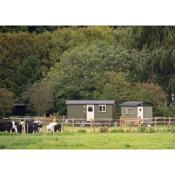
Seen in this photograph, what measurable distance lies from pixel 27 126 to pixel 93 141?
2.51 ft

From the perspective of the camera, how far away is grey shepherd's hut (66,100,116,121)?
10078mm

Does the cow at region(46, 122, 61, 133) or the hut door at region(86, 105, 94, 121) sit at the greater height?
the hut door at region(86, 105, 94, 121)

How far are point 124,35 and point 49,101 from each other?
1.12m

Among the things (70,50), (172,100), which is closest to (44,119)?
(70,50)

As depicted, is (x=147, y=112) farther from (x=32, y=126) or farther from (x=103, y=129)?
(x=32, y=126)

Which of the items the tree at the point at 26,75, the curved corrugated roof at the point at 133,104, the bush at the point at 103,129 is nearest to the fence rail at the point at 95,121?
the bush at the point at 103,129

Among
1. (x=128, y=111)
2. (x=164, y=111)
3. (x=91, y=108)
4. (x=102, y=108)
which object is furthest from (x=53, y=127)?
(x=164, y=111)

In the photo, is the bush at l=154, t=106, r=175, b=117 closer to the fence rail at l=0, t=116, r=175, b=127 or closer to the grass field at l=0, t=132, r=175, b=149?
the fence rail at l=0, t=116, r=175, b=127

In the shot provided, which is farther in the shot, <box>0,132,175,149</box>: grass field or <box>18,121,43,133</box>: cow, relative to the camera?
<box>18,121,43,133</box>: cow

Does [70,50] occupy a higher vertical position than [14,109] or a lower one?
higher

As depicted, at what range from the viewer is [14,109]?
10.1m

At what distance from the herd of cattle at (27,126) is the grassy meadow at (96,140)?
6 centimetres

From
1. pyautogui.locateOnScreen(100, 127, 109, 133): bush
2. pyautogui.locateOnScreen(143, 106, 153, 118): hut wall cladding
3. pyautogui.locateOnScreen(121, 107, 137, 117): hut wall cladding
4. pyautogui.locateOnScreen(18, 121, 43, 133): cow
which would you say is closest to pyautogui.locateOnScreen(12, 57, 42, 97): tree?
pyautogui.locateOnScreen(18, 121, 43, 133): cow
